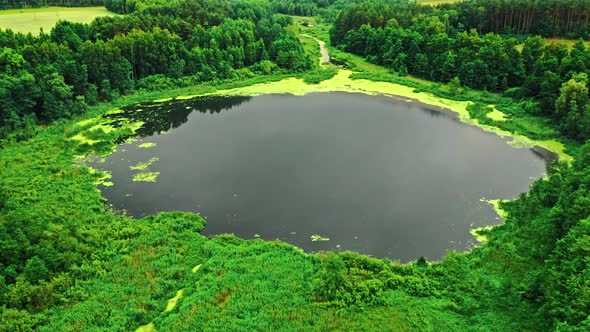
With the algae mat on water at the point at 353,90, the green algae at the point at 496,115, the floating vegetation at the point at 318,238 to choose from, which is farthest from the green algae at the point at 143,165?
the green algae at the point at 496,115

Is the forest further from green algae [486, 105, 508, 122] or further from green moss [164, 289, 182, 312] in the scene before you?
green algae [486, 105, 508, 122]

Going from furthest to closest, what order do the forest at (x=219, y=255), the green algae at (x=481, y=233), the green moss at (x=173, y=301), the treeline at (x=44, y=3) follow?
1. the treeline at (x=44, y=3)
2. the green algae at (x=481, y=233)
3. the green moss at (x=173, y=301)
4. the forest at (x=219, y=255)

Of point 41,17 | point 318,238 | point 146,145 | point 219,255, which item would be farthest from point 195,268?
point 41,17

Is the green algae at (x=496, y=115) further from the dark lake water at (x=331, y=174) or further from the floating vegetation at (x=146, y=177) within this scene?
the floating vegetation at (x=146, y=177)

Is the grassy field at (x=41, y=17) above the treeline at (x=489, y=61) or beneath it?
above

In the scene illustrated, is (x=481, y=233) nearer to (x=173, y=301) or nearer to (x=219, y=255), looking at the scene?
(x=219, y=255)

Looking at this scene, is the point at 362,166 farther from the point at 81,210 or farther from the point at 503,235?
the point at 81,210

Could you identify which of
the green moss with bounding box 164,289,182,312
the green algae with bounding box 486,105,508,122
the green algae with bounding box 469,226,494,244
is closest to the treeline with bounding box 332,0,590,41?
the green algae with bounding box 486,105,508,122
